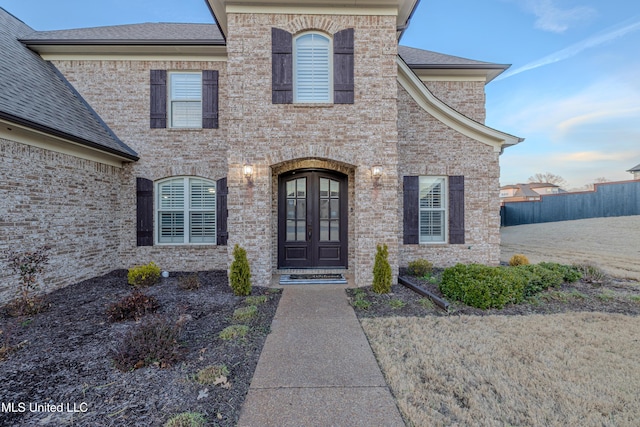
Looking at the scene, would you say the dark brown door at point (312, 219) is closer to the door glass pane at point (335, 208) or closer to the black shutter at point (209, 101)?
the door glass pane at point (335, 208)

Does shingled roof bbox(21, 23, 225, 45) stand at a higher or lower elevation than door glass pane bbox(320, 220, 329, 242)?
higher

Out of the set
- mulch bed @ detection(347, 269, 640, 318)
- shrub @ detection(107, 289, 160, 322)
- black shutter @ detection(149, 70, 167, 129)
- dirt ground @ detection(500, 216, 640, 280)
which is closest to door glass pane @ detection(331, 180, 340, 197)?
mulch bed @ detection(347, 269, 640, 318)

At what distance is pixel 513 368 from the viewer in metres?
2.99

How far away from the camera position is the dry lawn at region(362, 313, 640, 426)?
2348mm

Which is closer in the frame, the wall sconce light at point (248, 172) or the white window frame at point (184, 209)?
the wall sconce light at point (248, 172)

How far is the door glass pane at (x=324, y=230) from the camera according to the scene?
727cm

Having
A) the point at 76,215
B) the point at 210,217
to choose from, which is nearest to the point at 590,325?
the point at 210,217

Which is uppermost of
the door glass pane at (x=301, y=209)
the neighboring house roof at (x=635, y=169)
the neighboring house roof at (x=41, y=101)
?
the neighboring house roof at (x=635, y=169)

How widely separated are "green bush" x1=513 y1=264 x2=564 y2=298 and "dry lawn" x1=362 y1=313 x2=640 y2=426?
0.84 metres

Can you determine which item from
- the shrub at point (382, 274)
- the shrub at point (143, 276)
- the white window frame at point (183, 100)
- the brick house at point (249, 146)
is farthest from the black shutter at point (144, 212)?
the shrub at point (382, 274)

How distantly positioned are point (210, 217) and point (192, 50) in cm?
443

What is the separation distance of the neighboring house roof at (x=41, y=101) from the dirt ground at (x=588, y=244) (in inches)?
481

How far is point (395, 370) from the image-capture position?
2.94 meters

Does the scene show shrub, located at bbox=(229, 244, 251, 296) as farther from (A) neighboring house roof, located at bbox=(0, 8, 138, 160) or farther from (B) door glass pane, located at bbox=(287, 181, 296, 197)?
(A) neighboring house roof, located at bbox=(0, 8, 138, 160)
